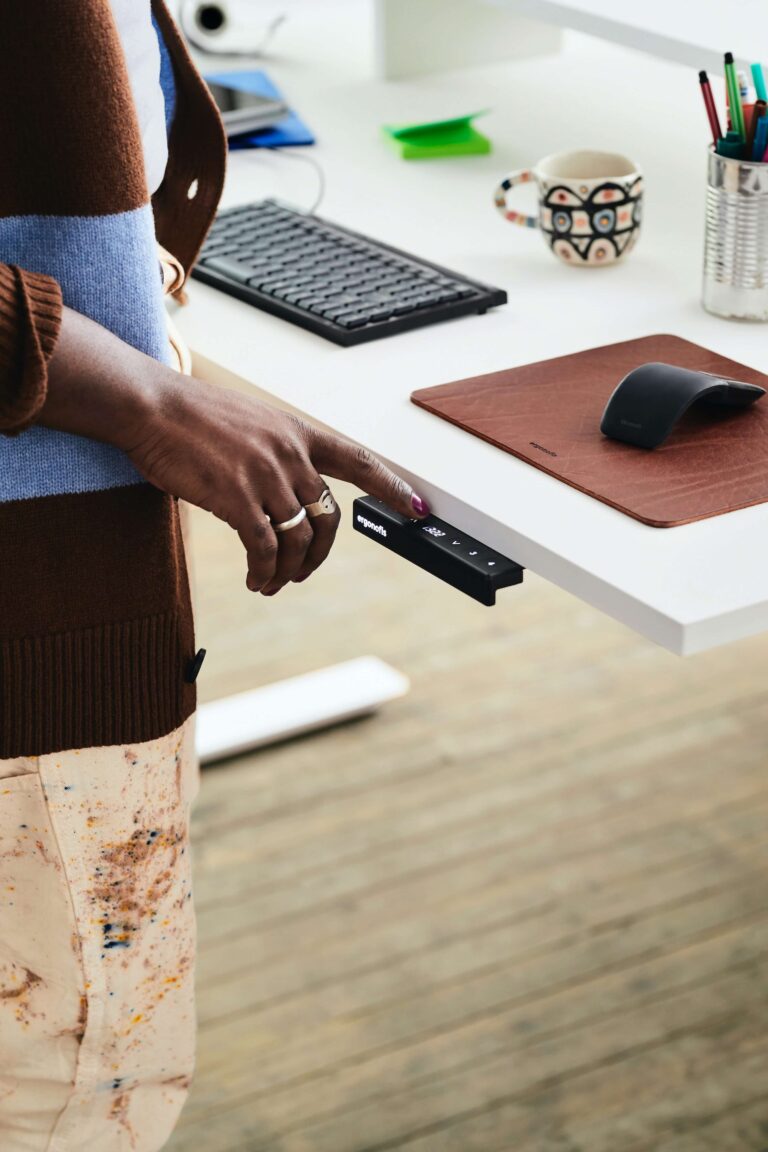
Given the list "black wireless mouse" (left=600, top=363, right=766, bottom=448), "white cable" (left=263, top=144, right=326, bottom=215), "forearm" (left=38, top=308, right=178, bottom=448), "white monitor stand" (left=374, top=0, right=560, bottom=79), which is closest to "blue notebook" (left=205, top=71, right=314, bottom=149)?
"white cable" (left=263, top=144, right=326, bottom=215)

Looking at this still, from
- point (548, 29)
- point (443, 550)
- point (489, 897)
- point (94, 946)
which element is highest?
point (548, 29)

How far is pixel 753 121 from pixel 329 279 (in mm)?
360

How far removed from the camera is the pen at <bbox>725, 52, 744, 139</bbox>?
115cm

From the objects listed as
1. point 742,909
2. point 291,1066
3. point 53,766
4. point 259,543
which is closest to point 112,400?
point 259,543

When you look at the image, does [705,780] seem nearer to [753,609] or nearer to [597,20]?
[597,20]

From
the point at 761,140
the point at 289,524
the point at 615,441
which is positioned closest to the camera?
the point at 289,524

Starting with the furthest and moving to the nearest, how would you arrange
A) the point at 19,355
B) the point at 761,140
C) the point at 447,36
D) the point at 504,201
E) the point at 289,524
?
the point at 447,36
the point at 504,201
the point at 761,140
the point at 289,524
the point at 19,355

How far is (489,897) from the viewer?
1.89 metres

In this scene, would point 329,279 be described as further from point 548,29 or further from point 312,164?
point 548,29

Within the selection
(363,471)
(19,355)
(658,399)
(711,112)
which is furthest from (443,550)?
(711,112)

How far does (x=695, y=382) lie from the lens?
97 centimetres

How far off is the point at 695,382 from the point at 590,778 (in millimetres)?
1197

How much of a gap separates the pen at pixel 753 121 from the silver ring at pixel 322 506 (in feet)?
1.64

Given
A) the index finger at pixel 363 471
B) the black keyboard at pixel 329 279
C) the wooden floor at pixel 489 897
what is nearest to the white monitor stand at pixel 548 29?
the black keyboard at pixel 329 279
